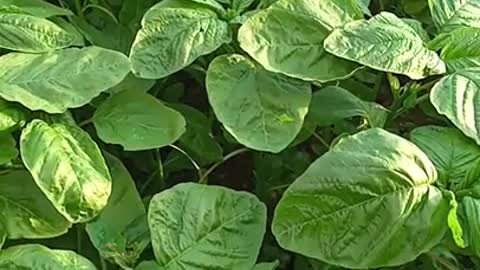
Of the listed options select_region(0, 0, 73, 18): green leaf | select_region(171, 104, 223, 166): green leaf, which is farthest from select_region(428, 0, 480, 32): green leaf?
select_region(0, 0, 73, 18): green leaf

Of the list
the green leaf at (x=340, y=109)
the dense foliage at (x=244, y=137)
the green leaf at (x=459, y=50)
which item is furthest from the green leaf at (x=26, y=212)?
the green leaf at (x=459, y=50)

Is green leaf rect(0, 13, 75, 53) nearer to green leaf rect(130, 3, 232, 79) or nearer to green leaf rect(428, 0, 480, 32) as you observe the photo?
green leaf rect(130, 3, 232, 79)

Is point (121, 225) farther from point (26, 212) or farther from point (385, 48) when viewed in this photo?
point (385, 48)

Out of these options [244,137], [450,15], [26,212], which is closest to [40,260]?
[26,212]

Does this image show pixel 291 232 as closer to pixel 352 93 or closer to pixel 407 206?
pixel 407 206

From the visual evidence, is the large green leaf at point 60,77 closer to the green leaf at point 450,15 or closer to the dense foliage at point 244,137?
the dense foliage at point 244,137

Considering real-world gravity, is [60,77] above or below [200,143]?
above
